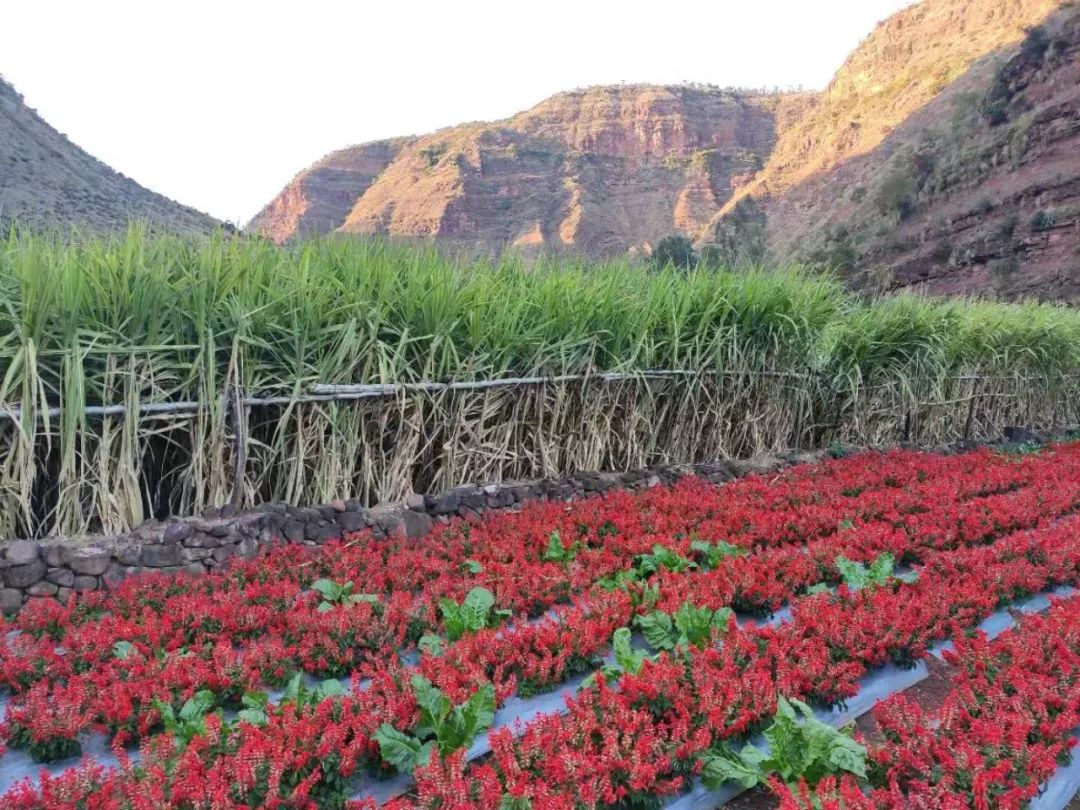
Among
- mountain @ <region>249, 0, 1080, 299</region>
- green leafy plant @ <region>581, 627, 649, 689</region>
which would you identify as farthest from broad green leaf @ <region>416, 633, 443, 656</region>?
mountain @ <region>249, 0, 1080, 299</region>

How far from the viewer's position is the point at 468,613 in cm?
295

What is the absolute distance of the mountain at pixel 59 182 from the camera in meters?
21.7

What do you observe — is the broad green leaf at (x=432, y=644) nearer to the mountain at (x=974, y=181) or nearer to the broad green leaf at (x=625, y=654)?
the broad green leaf at (x=625, y=654)

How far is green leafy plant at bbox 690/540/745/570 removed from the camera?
12.8ft

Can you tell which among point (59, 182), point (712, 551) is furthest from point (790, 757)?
point (59, 182)

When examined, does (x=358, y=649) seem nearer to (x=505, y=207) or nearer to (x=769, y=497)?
(x=769, y=497)

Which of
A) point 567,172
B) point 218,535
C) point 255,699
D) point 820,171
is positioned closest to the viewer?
point 255,699

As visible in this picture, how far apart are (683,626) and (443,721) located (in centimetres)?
107

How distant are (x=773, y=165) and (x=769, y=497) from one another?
156ft

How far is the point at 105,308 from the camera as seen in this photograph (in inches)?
146

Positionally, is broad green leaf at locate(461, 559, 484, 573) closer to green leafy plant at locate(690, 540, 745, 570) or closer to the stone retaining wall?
the stone retaining wall

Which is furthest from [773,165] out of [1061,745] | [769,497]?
[1061,745]

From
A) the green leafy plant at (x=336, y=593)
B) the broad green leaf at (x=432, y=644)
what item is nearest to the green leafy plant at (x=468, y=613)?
the broad green leaf at (x=432, y=644)

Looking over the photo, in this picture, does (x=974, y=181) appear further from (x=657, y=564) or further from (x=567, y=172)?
(x=567, y=172)
